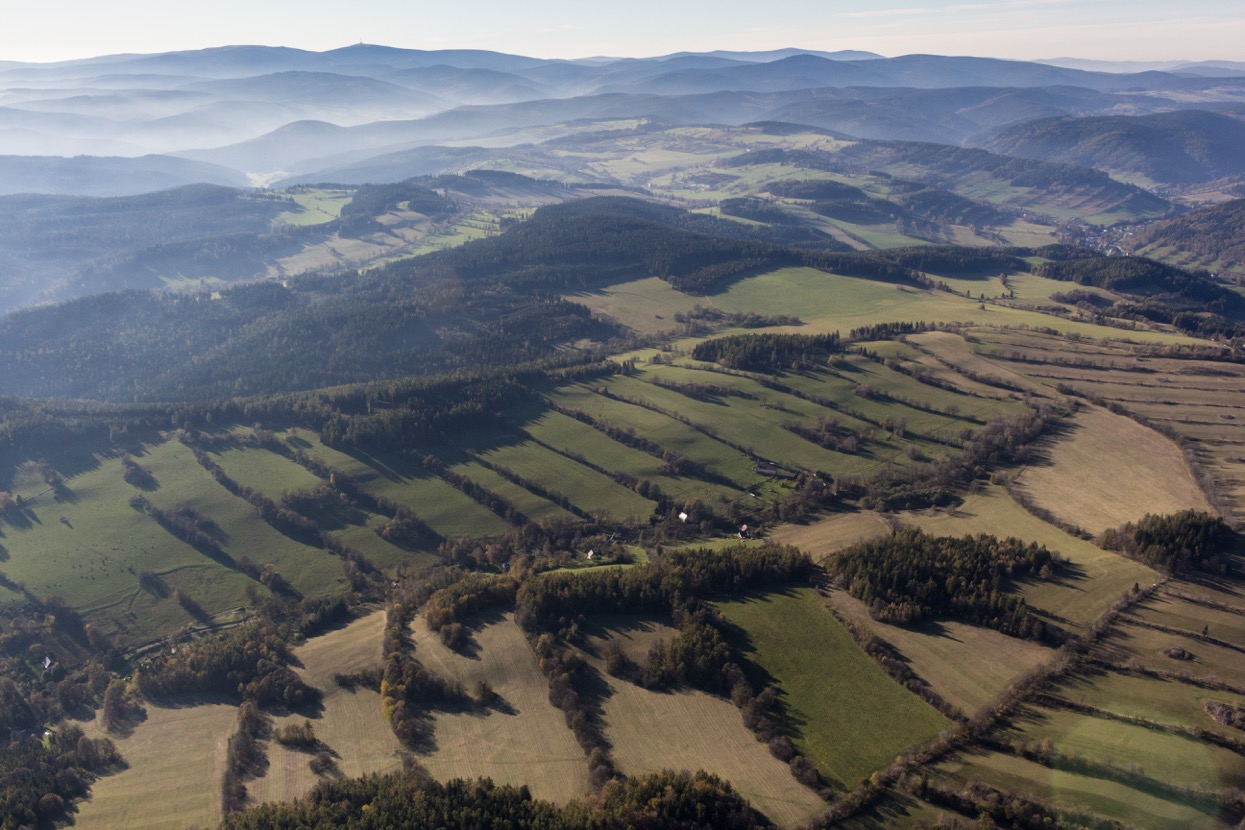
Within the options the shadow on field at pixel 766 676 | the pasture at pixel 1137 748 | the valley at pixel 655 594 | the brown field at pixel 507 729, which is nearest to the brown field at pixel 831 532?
the valley at pixel 655 594

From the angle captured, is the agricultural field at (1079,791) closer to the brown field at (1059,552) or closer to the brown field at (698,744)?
the brown field at (698,744)

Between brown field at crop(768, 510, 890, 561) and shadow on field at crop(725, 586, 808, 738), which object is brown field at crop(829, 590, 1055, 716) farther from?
brown field at crop(768, 510, 890, 561)

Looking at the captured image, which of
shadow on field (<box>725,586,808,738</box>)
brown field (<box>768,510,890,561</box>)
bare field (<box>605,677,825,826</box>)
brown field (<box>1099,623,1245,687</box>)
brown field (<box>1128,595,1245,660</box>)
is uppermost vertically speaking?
brown field (<box>1128,595,1245,660</box>)

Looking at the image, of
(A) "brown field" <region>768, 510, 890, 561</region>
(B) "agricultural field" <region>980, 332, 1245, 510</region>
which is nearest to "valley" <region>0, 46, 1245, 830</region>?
(A) "brown field" <region>768, 510, 890, 561</region>

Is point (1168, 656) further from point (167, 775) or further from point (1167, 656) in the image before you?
point (167, 775)

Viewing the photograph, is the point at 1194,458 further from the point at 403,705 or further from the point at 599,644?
the point at 403,705

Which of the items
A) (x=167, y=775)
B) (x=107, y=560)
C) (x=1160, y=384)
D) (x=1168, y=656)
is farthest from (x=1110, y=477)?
(x=107, y=560)
